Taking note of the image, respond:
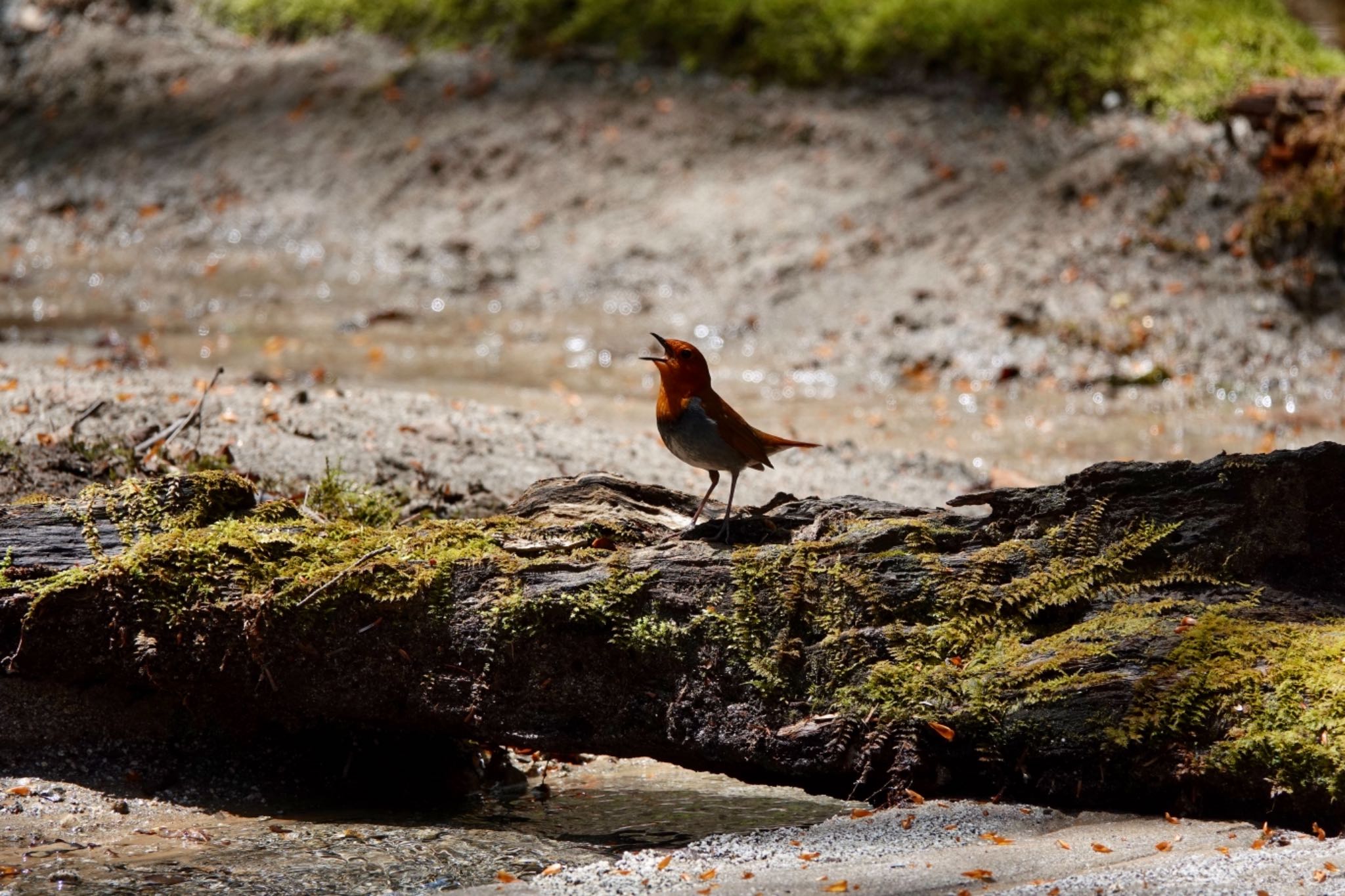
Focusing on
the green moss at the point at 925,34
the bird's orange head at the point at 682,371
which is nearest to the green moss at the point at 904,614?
the bird's orange head at the point at 682,371

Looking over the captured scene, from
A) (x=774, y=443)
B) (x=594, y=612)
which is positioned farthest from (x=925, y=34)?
(x=594, y=612)

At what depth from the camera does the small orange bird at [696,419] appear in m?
4.02

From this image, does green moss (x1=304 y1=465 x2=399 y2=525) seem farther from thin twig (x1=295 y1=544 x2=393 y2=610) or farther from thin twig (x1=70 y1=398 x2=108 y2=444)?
thin twig (x1=295 y1=544 x2=393 y2=610)

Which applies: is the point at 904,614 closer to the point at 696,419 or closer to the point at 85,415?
the point at 696,419

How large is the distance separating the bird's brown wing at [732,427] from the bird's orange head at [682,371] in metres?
0.04

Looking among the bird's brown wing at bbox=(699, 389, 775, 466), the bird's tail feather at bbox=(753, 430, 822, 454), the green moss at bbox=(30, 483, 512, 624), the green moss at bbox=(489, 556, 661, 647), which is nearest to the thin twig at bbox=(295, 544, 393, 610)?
the green moss at bbox=(30, 483, 512, 624)

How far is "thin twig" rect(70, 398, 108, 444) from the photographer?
18.6ft

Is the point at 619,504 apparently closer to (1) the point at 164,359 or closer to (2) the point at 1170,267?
(1) the point at 164,359

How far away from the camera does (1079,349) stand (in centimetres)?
946

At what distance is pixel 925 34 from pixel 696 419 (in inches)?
367

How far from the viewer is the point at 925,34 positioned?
12.3 m

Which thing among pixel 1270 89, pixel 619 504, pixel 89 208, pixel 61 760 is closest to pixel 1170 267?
pixel 1270 89

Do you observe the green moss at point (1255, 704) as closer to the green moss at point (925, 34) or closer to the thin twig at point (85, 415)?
the thin twig at point (85, 415)

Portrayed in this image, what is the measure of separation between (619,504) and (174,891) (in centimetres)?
175
